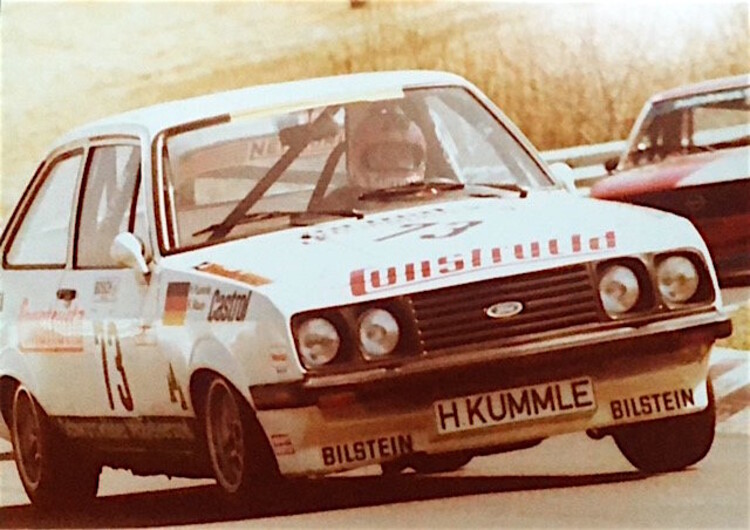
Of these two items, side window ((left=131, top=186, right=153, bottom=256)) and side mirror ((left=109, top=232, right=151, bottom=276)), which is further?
side window ((left=131, top=186, right=153, bottom=256))

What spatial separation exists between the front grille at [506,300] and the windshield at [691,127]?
217 cm

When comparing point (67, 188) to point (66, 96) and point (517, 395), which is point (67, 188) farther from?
point (517, 395)

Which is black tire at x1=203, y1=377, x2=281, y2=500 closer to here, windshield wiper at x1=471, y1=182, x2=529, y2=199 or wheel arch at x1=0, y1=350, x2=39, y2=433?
windshield wiper at x1=471, y1=182, x2=529, y2=199

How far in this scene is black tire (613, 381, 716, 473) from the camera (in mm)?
5645

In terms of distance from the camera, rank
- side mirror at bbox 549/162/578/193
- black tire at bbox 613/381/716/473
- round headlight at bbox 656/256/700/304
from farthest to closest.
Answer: side mirror at bbox 549/162/578/193 < black tire at bbox 613/381/716/473 < round headlight at bbox 656/256/700/304

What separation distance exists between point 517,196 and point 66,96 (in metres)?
2.77

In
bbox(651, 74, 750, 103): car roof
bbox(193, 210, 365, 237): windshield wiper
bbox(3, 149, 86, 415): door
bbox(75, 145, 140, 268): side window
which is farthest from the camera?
bbox(651, 74, 750, 103): car roof

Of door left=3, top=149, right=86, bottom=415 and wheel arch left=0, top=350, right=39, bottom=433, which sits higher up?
door left=3, top=149, right=86, bottom=415

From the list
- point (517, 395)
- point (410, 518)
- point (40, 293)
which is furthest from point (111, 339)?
point (517, 395)

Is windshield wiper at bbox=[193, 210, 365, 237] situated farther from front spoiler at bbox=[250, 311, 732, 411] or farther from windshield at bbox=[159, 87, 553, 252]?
front spoiler at bbox=[250, 311, 732, 411]

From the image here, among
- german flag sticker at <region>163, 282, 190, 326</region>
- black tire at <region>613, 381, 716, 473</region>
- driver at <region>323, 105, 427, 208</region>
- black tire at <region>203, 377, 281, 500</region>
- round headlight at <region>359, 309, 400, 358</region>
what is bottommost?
black tire at <region>613, 381, 716, 473</region>

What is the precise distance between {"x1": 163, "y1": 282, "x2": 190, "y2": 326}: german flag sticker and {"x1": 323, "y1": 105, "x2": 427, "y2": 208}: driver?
1.76 feet

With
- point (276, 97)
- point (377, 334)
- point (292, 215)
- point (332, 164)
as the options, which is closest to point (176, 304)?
point (292, 215)

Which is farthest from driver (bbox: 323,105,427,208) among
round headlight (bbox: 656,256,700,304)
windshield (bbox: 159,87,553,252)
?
round headlight (bbox: 656,256,700,304)
